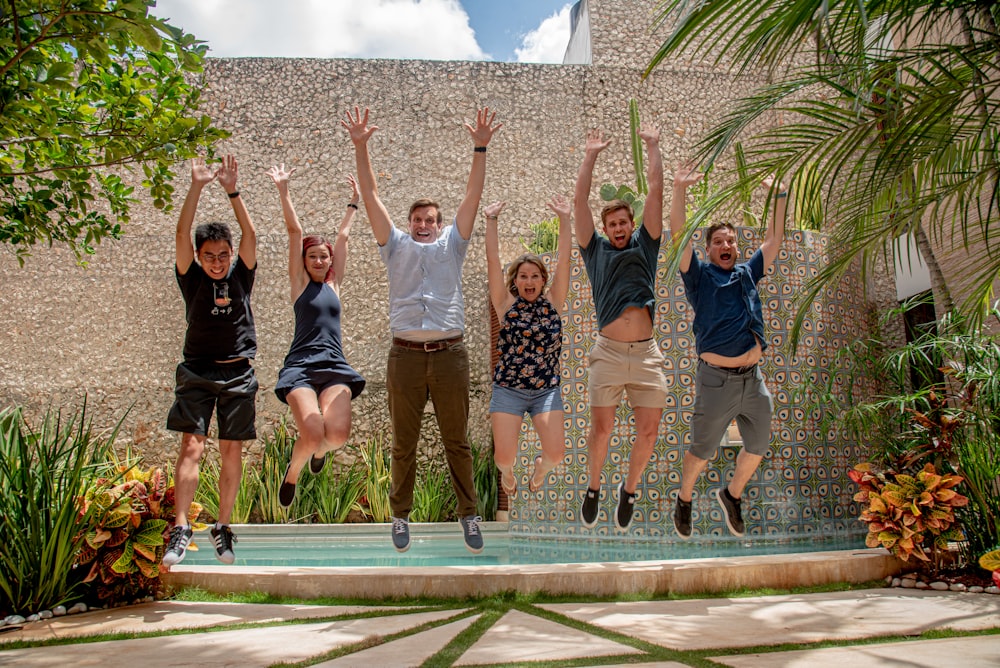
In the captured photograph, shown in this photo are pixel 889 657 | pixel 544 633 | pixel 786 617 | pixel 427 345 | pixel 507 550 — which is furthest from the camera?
pixel 507 550

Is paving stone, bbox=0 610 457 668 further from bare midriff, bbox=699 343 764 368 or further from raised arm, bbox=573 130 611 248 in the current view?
raised arm, bbox=573 130 611 248

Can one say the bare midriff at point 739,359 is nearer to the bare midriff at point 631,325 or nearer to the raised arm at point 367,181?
the bare midriff at point 631,325

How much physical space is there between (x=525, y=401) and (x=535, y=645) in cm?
149

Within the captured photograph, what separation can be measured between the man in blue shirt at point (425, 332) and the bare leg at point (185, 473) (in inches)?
40.7

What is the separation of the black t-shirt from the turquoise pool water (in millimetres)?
2129

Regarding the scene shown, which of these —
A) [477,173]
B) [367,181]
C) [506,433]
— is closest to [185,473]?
[506,433]

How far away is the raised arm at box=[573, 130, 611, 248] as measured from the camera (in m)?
4.12

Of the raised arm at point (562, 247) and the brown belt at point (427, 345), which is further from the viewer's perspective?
the raised arm at point (562, 247)

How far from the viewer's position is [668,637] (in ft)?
10.5

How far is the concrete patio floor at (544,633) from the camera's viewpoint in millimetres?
2877

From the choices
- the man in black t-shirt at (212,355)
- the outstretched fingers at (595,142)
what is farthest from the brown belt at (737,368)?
the man in black t-shirt at (212,355)

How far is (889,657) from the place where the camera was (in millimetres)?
2836

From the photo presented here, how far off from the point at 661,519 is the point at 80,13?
16.6 ft

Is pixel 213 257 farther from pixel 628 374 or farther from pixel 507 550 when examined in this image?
pixel 507 550
